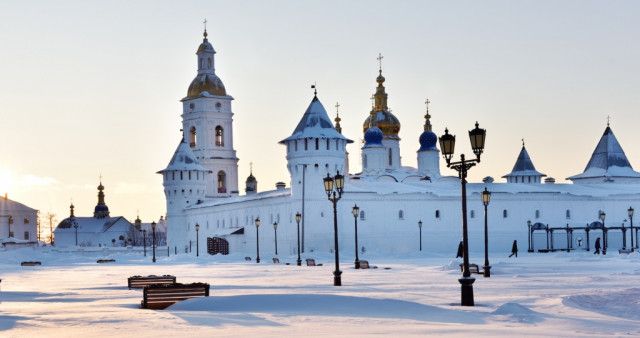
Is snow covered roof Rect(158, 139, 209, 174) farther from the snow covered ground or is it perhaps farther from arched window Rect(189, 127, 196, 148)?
the snow covered ground

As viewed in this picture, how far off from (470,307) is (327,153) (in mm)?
45885

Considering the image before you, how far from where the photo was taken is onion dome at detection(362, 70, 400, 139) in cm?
7738

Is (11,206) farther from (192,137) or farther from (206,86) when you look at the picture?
(206,86)

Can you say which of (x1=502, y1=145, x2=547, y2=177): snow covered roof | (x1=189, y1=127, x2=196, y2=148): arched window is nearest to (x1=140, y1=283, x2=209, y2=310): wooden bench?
(x1=502, y1=145, x2=547, y2=177): snow covered roof

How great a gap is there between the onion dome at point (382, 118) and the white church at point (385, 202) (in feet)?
0.32

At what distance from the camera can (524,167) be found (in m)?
82.3

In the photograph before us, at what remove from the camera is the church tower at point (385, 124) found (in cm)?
7738

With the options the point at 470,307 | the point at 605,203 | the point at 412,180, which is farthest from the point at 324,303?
the point at 412,180

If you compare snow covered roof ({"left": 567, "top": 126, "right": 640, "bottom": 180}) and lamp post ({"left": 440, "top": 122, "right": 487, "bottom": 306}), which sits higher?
snow covered roof ({"left": 567, "top": 126, "right": 640, "bottom": 180})

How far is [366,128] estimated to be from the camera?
77.2 metres

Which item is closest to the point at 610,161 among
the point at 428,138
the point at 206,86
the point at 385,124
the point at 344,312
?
the point at 428,138

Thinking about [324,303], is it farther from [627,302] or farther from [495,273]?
[495,273]

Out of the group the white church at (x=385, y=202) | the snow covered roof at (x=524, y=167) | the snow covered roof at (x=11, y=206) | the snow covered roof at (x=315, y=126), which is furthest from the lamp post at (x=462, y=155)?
the snow covered roof at (x=11, y=206)

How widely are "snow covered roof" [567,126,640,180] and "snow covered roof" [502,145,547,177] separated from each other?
421 cm
